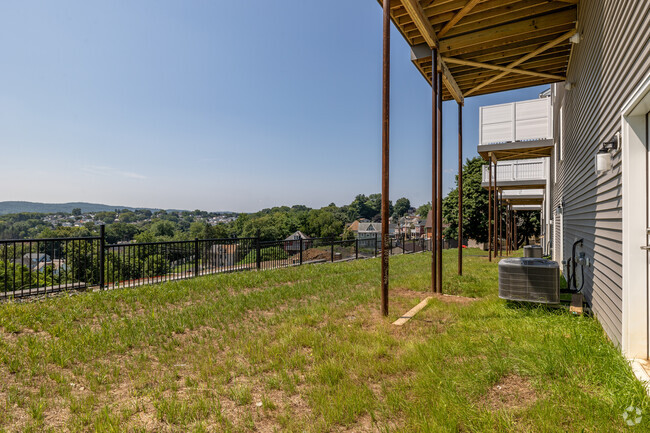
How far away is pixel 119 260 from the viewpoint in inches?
283

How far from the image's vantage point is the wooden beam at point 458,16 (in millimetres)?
5106

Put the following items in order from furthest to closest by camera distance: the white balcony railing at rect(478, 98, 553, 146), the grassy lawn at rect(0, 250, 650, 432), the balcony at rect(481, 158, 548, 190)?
1. the balcony at rect(481, 158, 548, 190)
2. the white balcony railing at rect(478, 98, 553, 146)
3. the grassy lawn at rect(0, 250, 650, 432)

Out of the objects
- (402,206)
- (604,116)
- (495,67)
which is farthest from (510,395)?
(402,206)

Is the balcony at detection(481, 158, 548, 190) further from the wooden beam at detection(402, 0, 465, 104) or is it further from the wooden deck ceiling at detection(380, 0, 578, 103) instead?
the wooden beam at detection(402, 0, 465, 104)

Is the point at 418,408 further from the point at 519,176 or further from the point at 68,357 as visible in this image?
the point at 519,176

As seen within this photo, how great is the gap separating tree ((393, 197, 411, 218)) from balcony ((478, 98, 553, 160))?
136833mm

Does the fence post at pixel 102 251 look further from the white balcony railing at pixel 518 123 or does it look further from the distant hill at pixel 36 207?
the distant hill at pixel 36 207

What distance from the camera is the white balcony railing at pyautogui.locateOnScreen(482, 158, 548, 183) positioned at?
1386 cm

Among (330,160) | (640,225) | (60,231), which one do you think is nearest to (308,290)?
(640,225)

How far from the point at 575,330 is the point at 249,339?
134 inches

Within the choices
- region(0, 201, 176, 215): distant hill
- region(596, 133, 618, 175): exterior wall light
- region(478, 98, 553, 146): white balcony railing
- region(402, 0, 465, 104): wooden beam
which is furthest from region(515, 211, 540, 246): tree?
region(0, 201, 176, 215): distant hill

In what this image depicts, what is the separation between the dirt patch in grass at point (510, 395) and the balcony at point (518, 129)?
11338 mm

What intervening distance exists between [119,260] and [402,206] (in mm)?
151370

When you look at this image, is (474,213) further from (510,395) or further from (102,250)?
(510,395)
